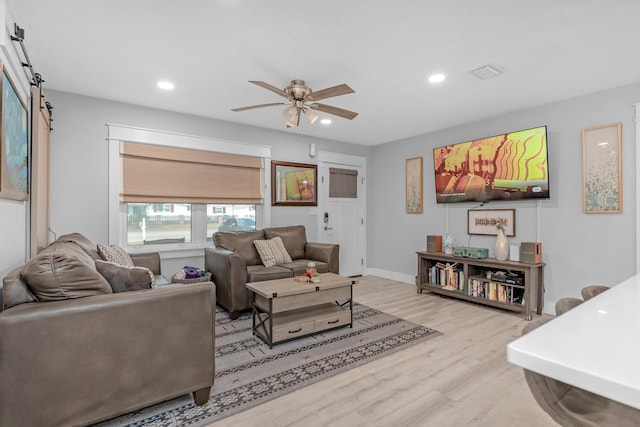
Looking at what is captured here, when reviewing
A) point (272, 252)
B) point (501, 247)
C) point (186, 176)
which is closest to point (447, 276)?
point (501, 247)

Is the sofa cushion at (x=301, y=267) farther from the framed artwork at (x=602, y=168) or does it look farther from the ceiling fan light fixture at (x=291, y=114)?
the framed artwork at (x=602, y=168)

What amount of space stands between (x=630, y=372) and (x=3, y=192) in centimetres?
264

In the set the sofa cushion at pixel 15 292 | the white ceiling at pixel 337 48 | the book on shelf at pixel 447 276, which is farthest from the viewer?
the book on shelf at pixel 447 276

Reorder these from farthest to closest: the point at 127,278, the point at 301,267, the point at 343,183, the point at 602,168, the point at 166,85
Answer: the point at 343,183 → the point at 301,267 → the point at 602,168 → the point at 166,85 → the point at 127,278

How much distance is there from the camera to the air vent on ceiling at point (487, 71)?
8.97 ft

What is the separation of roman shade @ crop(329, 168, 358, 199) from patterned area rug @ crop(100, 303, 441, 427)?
A: 97.4 inches

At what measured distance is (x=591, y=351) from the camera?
2.23ft

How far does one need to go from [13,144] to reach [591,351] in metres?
2.90

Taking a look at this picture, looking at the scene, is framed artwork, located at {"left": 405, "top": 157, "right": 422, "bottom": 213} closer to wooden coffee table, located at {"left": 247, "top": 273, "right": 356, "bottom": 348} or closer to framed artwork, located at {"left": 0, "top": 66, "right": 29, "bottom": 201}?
wooden coffee table, located at {"left": 247, "top": 273, "right": 356, "bottom": 348}

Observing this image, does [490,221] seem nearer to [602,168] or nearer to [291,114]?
[602,168]

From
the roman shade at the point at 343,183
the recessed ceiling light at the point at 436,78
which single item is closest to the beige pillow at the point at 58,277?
the recessed ceiling light at the point at 436,78

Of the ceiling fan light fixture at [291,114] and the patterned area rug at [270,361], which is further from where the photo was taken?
the ceiling fan light fixture at [291,114]

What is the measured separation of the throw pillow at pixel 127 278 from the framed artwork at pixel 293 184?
9.69ft

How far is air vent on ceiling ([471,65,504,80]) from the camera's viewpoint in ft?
8.97
